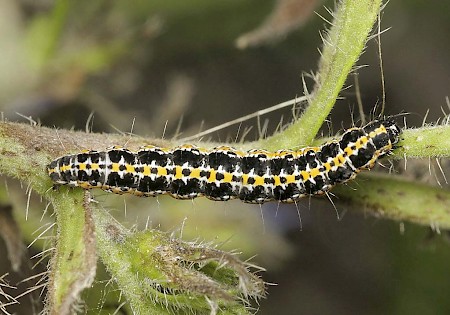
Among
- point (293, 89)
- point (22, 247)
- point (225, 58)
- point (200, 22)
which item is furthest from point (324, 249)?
point (22, 247)

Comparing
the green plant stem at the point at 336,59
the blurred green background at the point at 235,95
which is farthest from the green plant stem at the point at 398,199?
the green plant stem at the point at 336,59

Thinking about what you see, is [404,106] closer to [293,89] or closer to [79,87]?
[293,89]

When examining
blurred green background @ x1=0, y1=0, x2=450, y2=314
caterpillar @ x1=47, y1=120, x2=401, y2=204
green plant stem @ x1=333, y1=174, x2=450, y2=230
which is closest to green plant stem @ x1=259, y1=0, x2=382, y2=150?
caterpillar @ x1=47, y1=120, x2=401, y2=204

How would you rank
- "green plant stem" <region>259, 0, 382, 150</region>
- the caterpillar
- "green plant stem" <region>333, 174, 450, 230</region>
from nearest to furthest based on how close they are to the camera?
"green plant stem" <region>259, 0, 382, 150</region> → the caterpillar → "green plant stem" <region>333, 174, 450, 230</region>

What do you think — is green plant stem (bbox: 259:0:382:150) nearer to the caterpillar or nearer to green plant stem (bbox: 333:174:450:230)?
the caterpillar

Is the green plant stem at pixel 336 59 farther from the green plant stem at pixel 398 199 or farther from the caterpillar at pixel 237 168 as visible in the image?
the green plant stem at pixel 398 199

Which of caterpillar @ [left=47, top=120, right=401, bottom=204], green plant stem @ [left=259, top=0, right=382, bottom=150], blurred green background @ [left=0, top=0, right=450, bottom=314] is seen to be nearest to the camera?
green plant stem @ [left=259, top=0, right=382, bottom=150]

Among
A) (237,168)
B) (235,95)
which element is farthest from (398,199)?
(235,95)
